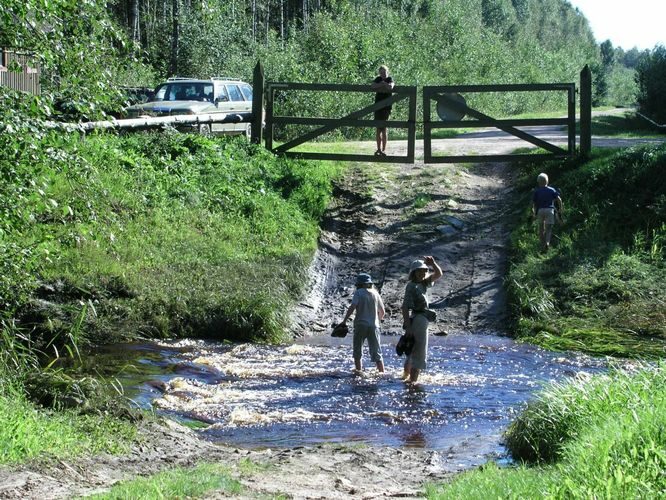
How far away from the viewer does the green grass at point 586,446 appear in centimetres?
573

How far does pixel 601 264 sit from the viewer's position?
54.7 ft

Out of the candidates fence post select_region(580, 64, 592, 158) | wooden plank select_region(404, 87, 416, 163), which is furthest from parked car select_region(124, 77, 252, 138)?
fence post select_region(580, 64, 592, 158)

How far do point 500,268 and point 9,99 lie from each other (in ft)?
34.5

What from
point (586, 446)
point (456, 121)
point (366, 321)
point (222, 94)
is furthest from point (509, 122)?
point (586, 446)

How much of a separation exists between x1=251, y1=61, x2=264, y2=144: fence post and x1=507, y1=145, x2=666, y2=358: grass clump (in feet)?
19.2

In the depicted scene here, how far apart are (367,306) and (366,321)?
0.74 feet

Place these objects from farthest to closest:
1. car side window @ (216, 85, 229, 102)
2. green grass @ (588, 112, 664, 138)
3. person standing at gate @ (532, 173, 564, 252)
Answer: green grass @ (588, 112, 664, 138) → car side window @ (216, 85, 229, 102) → person standing at gate @ (532, 173, 564, 252)

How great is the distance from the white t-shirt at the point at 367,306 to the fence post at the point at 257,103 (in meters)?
9.70

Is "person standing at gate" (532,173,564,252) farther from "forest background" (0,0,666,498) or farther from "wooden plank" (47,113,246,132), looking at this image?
"wooden plank" (47,113,246,132)

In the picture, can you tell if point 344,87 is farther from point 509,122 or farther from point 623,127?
point 623,127

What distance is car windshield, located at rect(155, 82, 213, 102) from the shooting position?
85.9 feet

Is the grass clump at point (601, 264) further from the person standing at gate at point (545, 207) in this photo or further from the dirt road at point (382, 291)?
the dirt road at point (382, 291)

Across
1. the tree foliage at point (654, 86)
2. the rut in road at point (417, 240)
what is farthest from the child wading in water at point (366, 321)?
the tree foliage at point (654, 86)

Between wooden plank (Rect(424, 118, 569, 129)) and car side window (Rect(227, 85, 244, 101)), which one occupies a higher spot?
car side window (Rect(227, 85, 244, 101))
